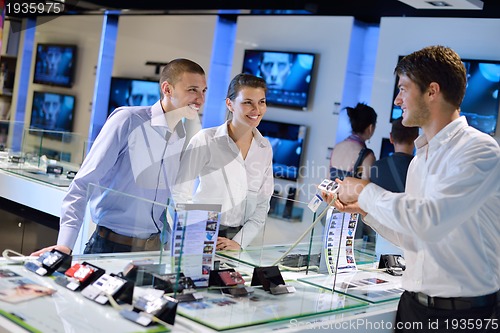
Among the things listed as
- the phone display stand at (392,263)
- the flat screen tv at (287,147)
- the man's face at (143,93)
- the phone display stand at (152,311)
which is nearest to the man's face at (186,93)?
the phone display stand at (392,263)

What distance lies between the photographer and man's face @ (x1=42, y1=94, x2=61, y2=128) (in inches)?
439

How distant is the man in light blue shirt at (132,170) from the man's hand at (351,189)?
652 mm

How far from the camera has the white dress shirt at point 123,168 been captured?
8.09ft

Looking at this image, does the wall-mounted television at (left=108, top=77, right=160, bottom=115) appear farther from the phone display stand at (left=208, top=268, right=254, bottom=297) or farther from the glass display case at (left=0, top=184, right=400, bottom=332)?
the phone display stand at (left=208, top=268, right=254, bottom=297)

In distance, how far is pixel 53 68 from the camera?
11305 mm

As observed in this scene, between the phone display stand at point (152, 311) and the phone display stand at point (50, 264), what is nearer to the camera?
the phone display stand at point (152, 311)

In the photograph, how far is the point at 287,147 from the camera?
304 inches

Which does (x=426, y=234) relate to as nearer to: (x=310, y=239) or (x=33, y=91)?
(x=310, y=239)

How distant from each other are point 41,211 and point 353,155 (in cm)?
254

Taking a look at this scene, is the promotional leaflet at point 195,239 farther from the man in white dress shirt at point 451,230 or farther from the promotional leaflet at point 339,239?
the promotional leaflet at point 339,239

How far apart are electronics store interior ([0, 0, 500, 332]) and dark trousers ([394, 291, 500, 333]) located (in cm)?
14

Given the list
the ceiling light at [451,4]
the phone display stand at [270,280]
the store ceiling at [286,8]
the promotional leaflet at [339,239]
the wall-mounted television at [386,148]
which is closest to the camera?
the phone display stand at [270,280]

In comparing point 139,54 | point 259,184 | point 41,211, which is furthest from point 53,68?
point 259,184

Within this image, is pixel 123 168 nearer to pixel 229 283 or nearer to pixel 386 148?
pixel 229 283
